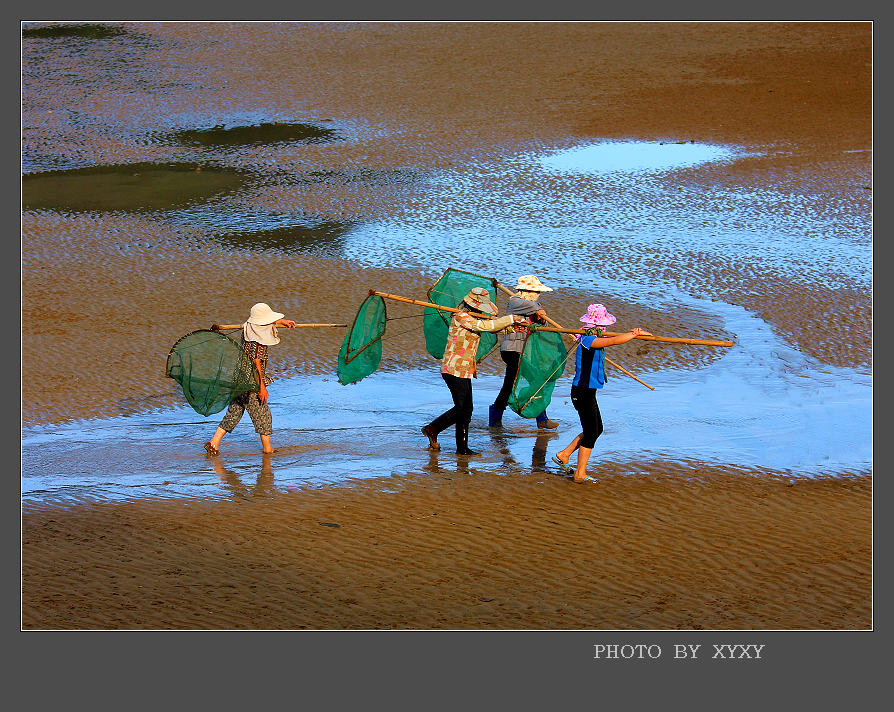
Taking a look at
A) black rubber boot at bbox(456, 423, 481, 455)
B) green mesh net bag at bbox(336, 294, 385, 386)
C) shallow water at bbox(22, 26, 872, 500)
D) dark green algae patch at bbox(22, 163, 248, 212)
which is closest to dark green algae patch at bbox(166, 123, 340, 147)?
shallow water at bbox(22, 26, 872, 500)

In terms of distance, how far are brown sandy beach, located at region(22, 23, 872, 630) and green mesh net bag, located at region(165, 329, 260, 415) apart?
2.84ft

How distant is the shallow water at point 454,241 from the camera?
9.55m

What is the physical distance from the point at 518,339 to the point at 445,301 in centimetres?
108

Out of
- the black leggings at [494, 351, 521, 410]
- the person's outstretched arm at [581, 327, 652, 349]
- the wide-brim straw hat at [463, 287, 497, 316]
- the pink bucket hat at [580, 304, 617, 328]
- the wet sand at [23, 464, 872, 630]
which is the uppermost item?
the wide-brim straw hat at [463, 287, 497, 316]

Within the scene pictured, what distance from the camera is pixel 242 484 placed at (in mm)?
8672

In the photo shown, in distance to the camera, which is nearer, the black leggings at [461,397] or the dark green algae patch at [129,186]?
the black leggings at [461,397]

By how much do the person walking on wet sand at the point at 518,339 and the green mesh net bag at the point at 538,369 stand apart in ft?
0.44

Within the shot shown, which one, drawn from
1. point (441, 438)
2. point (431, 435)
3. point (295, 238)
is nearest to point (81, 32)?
point (295, 238)

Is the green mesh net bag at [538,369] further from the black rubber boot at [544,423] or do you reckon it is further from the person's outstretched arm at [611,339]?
the person's outstretched arm at [611,339]

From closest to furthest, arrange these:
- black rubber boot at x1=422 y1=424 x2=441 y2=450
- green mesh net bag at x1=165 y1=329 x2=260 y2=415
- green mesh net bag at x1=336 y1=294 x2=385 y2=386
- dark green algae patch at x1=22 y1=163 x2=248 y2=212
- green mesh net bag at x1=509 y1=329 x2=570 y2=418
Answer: green mesh net bag at x1=165 y1=329 x2=260 y2=415, black rubber boot at x1=422 y1=424 x2=441 y2=450, green mesh net bag at x1=509 y1=329 x2=570 y2=418, green mesh net bag at x1=336 y1=294 x2=385 y2=386, dark green algae patch at x1=22 y1=163 x2=248 y2=212

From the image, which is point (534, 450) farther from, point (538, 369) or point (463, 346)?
point (463, 346)

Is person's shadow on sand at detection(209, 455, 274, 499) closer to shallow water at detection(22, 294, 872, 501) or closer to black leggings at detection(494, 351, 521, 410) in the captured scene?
shallow water at detection(22, 294, 872, 501)

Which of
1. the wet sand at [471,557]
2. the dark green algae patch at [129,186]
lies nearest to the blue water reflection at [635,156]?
the dark green algae patch at [129,186]

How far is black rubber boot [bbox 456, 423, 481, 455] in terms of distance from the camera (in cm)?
935
